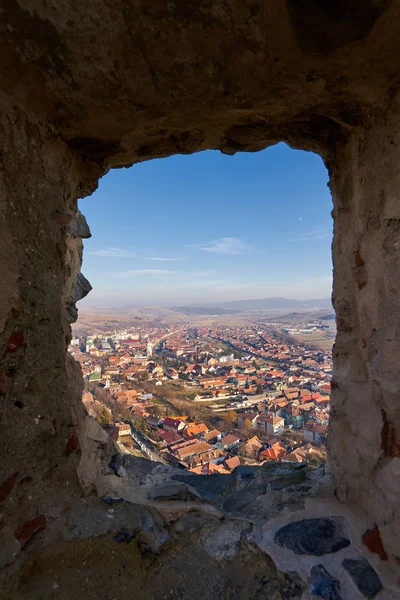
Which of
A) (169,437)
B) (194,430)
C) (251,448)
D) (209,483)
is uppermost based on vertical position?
(209,483)

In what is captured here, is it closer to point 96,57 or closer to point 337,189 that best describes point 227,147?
point 337,189

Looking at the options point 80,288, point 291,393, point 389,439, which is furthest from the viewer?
point 291,393

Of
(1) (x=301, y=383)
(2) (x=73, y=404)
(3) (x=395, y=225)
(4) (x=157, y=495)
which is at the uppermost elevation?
(3) (x=395, y=225)

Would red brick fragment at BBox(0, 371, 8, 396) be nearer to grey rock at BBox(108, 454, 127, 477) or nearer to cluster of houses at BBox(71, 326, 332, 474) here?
grey rock at BBox(108, 454, 127, 477)

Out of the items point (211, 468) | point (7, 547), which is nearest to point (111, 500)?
point (7, 547)

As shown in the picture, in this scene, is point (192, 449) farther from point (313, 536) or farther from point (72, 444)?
point (72, 444)

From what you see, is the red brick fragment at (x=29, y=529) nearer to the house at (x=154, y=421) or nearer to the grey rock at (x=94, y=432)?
the grey rock at (x=94, y=432)

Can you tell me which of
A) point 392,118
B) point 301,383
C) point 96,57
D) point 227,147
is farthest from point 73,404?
point 301,383
